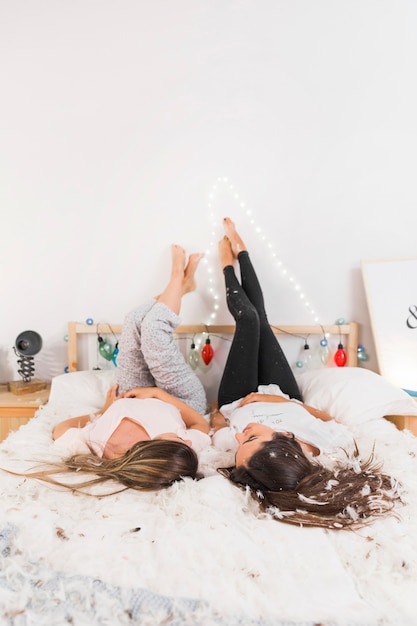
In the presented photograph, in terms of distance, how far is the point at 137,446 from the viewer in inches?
47.8

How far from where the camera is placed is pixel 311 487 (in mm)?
1051

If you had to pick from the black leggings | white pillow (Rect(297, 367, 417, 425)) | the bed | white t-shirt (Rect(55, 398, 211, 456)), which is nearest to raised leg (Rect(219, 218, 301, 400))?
the black leggings

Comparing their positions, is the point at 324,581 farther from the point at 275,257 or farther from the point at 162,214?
the point at 162,214

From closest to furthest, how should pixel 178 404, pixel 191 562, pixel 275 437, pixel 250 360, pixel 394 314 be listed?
pixel 191 562, pixel 275 437, pixel 178 404, pixel 250 360, pixel 394 314

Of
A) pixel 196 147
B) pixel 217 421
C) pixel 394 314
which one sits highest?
pixel 196 147

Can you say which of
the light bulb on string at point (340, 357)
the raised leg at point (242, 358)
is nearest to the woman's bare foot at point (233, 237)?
the raised leg at point (242, 358)

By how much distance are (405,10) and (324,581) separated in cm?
252

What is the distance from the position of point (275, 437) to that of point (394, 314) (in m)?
1.17

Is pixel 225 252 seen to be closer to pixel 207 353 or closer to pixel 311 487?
pixel 207 353

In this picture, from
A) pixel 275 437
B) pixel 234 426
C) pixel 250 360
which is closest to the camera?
pixel 275 437

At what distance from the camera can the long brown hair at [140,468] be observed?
1097mm

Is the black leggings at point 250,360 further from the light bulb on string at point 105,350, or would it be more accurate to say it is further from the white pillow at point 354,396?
the light bulb on string at point 105,350

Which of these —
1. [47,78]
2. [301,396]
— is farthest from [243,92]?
[301,396]

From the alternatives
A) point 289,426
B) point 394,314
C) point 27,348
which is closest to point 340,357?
point 394,314
